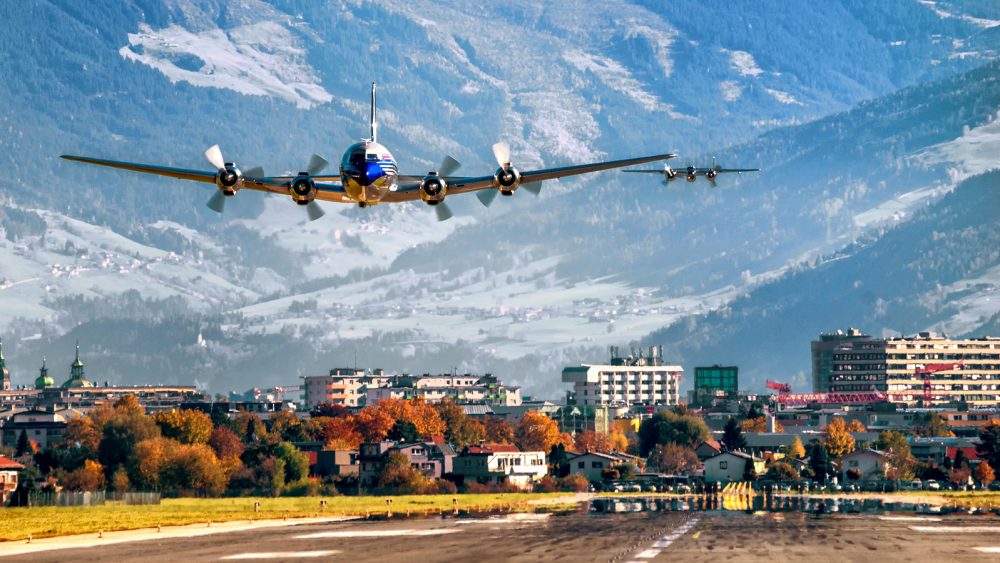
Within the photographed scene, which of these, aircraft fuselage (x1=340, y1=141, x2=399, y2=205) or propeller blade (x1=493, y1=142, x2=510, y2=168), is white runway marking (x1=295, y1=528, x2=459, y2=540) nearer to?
aircraft fuselage (x1=340, y1=141, x2=399, y2=205)

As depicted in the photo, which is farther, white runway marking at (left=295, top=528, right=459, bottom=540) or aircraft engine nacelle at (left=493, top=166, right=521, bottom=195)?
white runway marking at (left=295, top=528, right=459, bottom=540)

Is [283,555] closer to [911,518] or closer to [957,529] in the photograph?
[957,529]

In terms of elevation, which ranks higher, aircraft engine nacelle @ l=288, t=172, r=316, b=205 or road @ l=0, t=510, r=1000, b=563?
aircraft engine nacelle @ l=288, t=172, r=316, b=205

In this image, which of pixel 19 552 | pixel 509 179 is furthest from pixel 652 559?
pixel 19 552

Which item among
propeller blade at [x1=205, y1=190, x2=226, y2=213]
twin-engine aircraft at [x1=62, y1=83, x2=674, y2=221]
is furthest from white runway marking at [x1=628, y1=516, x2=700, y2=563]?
propeller blade at [x1=205, y1=190, x2=226, y2=213]

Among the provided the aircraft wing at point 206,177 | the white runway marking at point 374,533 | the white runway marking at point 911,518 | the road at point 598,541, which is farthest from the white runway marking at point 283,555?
the white runway marking at point 911,518
